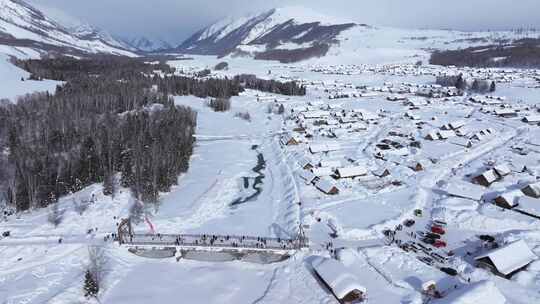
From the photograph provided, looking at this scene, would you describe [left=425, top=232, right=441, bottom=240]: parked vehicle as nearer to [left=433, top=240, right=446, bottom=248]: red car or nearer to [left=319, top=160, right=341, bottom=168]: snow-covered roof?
[left=433, top=240, right=446, bottom=248]: red car

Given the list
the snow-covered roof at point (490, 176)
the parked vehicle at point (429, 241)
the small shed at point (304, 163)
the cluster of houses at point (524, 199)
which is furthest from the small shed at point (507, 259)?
the small shed at point (304, 163)

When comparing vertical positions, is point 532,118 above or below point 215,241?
above

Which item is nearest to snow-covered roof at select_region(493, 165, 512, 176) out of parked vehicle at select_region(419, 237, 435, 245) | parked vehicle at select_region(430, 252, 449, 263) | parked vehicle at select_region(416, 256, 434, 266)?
parked vehicle at select_region(419, 237, 435, 245)

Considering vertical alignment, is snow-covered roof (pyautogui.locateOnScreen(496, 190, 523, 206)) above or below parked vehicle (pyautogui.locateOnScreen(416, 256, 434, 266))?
above

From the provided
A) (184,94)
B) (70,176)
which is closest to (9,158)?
(70,176)

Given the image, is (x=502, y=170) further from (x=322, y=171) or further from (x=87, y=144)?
(x=87, y=144)

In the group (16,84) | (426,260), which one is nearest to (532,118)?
(426,260)
